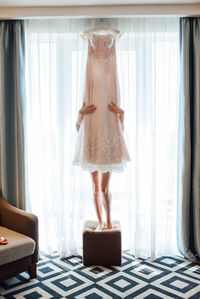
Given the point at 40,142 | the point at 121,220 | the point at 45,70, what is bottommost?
the point at 121,220

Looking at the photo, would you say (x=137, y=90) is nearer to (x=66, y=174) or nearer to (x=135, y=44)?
(x=135, y=44)

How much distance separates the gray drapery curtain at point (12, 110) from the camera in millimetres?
3131

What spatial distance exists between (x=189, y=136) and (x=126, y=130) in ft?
1.97

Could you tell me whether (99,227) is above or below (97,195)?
below

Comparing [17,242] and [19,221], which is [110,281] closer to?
[17,242]

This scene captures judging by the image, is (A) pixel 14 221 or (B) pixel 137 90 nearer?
(A) pixel 14 221

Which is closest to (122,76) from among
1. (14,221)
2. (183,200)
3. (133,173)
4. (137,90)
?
(137,90)

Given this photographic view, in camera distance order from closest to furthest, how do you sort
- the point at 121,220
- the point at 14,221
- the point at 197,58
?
the point at 14,221, the point at 197,58, the point at 121,220

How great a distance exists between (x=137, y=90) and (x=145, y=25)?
2.05 ft

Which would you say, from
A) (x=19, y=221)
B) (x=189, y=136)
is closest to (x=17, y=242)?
(x=19, y=221)

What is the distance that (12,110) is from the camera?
321cm

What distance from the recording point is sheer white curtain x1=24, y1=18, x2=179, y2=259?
10.3ft

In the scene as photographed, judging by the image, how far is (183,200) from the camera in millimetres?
3100

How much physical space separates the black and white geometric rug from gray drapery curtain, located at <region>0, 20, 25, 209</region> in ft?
2.42
